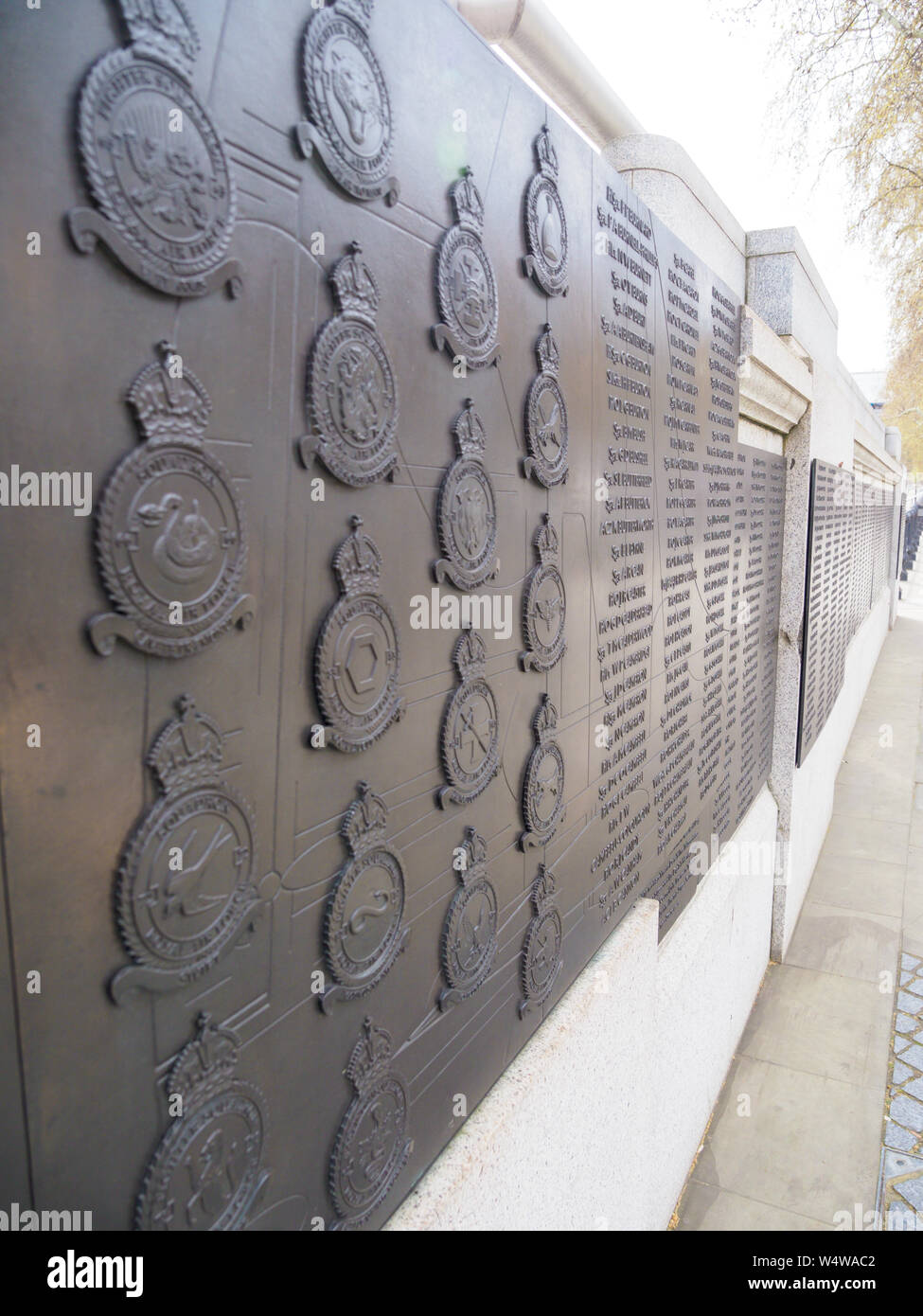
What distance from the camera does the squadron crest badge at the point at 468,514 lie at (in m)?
1.42

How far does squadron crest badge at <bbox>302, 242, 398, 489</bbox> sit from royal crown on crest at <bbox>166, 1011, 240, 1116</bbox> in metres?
0.69

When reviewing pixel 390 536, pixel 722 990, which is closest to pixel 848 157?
pixel 722 990

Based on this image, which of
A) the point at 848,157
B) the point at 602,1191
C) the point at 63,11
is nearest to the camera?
the point at 63,11

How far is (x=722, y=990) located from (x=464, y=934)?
2983 mm

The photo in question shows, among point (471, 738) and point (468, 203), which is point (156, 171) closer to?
point (468, 203)

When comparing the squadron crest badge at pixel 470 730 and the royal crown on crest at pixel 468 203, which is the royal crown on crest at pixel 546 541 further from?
the royal crown on crest at pixel 468 203

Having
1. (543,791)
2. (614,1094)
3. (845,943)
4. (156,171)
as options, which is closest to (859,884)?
(845,943)

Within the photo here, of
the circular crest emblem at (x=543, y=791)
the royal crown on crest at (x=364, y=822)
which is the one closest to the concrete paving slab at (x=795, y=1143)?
the circular crest emblem at (x=543, y=791)

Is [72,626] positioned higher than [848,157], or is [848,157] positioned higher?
[848,157]

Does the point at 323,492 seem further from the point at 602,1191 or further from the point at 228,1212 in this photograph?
the point at 602,1191

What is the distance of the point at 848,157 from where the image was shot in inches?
242

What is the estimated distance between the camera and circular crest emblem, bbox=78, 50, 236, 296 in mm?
778

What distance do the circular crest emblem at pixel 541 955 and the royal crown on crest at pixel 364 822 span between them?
72 centimetres
